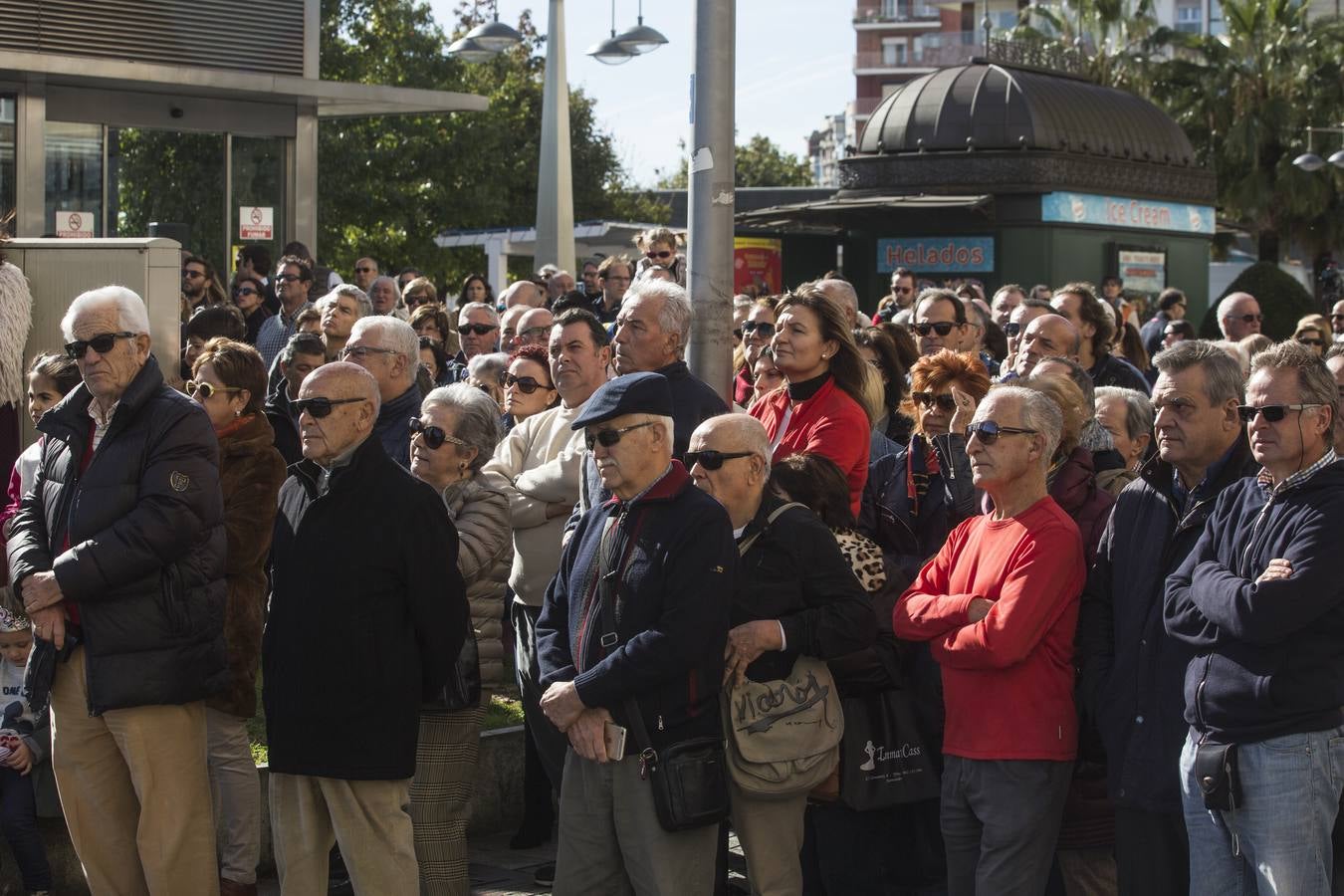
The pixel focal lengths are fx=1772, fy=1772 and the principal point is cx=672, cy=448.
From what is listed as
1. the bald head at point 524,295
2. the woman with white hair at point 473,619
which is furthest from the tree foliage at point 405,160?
the woman with white hair at point 473,619

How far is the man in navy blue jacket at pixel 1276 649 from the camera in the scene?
462cm

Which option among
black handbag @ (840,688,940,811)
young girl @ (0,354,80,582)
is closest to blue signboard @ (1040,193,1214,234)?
young girl @ (0,354,80,582)

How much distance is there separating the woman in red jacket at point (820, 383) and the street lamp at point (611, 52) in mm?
14020

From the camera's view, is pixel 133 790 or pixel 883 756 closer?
pixel 883 756

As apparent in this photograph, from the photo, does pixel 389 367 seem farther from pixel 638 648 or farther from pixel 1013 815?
pixel 1013 815

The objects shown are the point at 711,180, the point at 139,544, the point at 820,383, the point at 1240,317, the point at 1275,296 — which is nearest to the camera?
the point at 139,544

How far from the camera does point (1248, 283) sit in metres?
28.1

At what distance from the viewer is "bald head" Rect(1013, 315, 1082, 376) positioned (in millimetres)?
8141

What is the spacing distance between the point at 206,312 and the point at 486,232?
23.7 m

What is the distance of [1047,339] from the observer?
321 inches

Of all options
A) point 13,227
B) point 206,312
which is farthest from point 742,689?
point 13,227

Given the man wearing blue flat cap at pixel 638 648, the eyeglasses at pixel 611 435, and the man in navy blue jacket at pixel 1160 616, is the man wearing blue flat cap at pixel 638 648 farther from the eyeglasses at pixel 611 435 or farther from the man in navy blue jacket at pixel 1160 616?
the man in navy blue jacket at pixel 1160 616

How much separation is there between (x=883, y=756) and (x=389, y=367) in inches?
99.7

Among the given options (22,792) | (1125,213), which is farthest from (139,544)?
(1125,213)
